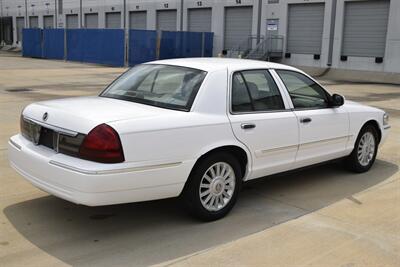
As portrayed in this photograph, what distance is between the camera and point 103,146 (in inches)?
162

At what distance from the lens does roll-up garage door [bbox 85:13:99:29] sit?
4929cm

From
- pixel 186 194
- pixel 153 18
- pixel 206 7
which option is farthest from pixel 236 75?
pixel 153 18

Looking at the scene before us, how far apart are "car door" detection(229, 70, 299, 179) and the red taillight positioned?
1244mm

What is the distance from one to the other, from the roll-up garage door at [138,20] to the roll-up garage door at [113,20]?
191cm

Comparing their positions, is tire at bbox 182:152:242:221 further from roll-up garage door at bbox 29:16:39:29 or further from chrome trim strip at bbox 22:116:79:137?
roll-up garage door at bbox 29:16:39:29

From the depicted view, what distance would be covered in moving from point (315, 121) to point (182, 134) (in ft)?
6.39

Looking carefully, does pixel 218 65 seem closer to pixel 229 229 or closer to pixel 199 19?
pixel 229 229

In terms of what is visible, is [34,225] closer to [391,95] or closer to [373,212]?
[373,212]

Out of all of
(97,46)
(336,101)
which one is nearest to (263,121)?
(336,101)

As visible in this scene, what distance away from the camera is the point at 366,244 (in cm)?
442

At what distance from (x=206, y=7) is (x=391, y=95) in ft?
70.5

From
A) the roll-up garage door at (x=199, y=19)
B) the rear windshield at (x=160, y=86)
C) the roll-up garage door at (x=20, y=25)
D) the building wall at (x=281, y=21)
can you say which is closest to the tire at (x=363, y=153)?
the rear windshield at (x=160, y=86)

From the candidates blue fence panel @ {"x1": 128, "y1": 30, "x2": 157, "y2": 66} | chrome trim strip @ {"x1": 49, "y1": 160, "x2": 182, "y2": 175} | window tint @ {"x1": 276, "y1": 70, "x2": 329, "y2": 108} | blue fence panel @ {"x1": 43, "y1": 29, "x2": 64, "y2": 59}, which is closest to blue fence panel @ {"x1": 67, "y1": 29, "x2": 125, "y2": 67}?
blue fence panel @ {"x1": 128, "y1": 30, "x2": 157, "y2": 66}

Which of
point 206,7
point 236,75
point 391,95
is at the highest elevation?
point 206,7
